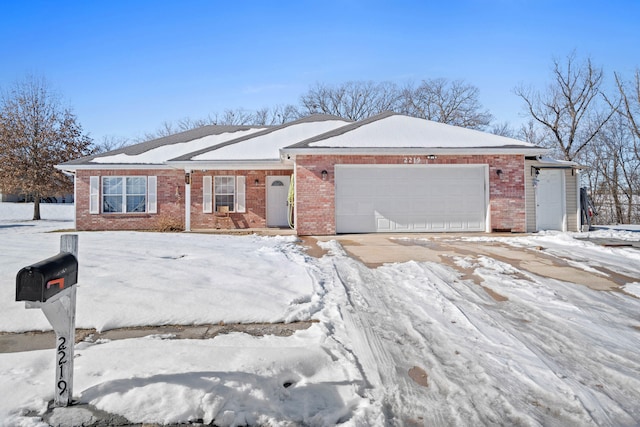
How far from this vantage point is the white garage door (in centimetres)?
1096

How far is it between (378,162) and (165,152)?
9249mm

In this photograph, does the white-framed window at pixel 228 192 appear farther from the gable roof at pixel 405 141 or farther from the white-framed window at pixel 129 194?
the gable roof at pixel 405 141

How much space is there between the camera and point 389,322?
3.34 meters

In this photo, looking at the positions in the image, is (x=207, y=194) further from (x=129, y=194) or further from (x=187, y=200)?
(x=129, y=194)

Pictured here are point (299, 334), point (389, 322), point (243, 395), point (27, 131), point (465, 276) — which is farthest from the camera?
point (27, 131)

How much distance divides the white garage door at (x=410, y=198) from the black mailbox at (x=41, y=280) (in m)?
9.38

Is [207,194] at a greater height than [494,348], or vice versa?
[207,194]

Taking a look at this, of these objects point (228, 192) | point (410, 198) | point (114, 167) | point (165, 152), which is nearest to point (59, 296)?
point (410, 198)

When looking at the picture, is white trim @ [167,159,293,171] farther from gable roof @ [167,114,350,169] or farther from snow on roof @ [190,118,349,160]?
snow on roof @ [190,118,349,160]

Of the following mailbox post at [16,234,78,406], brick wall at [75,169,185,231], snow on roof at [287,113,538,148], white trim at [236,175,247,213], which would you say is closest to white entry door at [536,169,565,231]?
snow on roof at [287,113,538,148]

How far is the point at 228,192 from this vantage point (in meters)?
13.7

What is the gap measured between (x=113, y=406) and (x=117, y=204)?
13.5 meters

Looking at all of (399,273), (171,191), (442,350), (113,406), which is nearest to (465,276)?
(399,273)

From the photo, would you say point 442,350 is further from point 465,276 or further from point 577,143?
point 577,143
